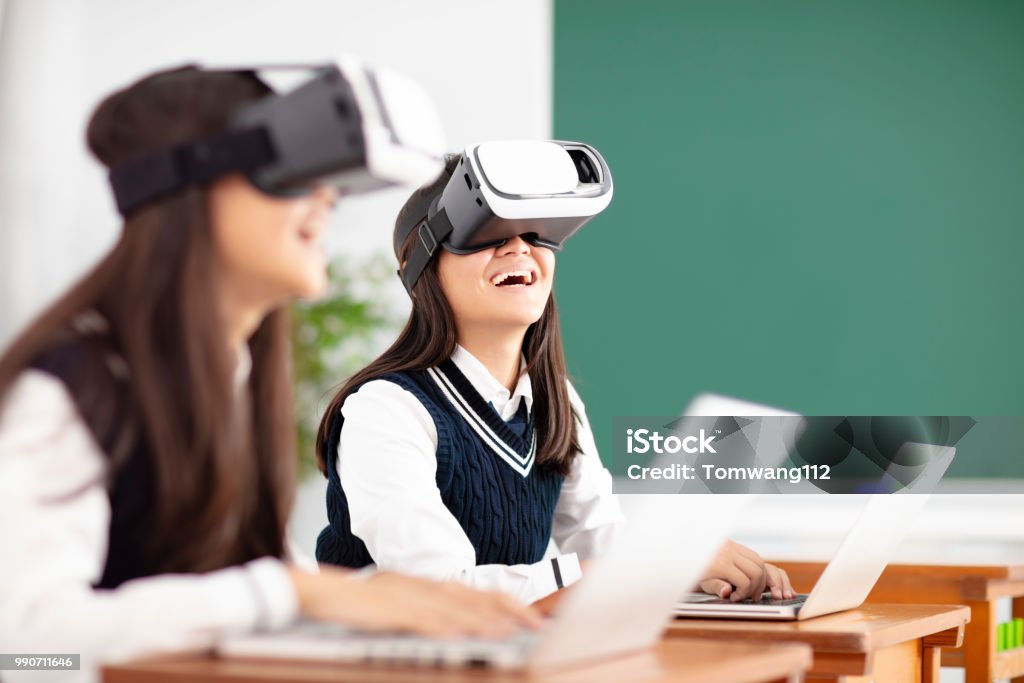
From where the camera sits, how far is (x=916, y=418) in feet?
13.0

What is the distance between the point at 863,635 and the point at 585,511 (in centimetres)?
81

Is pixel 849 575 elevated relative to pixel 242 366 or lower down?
lower down

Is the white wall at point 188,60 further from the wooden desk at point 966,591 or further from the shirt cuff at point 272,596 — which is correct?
the shirt cuff at point 272,596

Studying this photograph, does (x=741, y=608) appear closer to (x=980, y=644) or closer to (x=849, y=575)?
(x=849, y=575)

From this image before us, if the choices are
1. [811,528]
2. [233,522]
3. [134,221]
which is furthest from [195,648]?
[811,528]

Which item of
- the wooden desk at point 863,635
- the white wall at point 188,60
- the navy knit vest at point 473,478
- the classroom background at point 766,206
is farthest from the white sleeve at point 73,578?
the white wall at point 188,60

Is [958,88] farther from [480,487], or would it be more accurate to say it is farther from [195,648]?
[195,648]

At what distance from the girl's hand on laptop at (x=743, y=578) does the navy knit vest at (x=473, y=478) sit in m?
0.35

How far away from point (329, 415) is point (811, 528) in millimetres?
2482

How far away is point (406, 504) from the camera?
1.76 metres

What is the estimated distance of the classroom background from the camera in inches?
156

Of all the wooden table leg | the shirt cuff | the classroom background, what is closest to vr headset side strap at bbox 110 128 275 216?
the shirt cuff

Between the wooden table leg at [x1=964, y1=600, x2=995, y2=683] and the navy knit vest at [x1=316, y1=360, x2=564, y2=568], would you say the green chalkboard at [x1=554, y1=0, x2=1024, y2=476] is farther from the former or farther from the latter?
the navy knit vest at [x1=316, y1=360, x2=564, y2=568]

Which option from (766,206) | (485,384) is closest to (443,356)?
(485,384)
